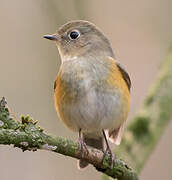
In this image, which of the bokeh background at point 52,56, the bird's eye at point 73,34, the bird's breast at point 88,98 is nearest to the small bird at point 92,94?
the bird's breast at point 88,98

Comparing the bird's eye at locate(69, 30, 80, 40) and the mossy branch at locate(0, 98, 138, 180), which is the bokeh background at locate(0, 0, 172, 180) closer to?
the bird's eye at locate(69, 30, 80, 40)

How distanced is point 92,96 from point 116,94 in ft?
0.79

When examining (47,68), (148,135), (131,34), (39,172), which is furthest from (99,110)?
(131,34)

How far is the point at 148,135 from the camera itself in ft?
12.6

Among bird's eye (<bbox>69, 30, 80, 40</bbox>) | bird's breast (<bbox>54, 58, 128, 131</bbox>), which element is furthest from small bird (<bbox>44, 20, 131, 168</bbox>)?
bird's eye (<bbox>69, 30, 80, 40</bbox>)

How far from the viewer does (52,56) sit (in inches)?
207

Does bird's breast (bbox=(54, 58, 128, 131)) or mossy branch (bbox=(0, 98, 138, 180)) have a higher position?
mossy branch (bbox=(0, 98, 138, 180))

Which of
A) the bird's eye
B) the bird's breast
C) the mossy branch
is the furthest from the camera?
the bird's eye

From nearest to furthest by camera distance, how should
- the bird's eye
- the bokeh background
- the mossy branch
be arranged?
the mossy branch
the bird's eye
the bokeh background

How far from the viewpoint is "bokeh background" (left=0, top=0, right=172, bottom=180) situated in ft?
17.3

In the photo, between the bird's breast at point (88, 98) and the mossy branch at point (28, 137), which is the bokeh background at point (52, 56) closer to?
the bird's breast at point (88, 98)

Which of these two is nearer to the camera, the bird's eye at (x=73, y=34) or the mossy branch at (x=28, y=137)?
the mossy branch at (x=28, y=137)

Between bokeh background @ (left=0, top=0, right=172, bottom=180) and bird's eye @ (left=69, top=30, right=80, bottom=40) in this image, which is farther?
bokeh background @ (left=0, top=0, right=172, bottom=180)

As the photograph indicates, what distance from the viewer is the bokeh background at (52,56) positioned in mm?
5277
